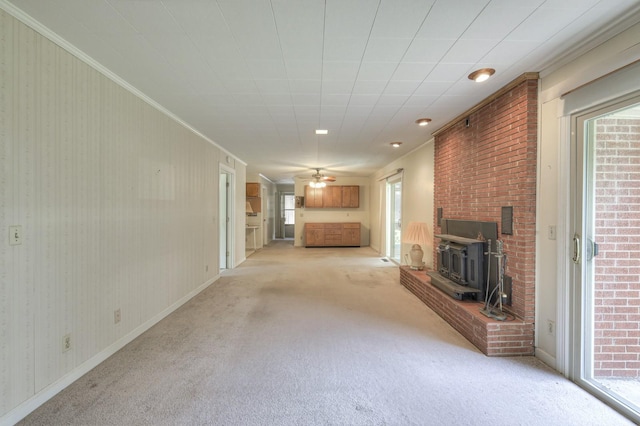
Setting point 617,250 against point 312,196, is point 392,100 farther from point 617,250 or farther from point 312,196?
point 312,196

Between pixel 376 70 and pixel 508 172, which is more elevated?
pixel 376 70

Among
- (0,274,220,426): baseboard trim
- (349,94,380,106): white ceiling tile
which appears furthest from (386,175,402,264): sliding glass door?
(0,274,220,426): baseboard trim

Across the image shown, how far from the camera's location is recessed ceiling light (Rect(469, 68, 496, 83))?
2.43m

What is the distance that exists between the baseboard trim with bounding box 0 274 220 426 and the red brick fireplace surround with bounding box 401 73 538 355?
330cm

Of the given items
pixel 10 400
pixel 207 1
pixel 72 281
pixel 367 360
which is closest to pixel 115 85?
pixel 207 1

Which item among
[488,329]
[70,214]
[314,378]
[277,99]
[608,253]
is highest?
[277,99]

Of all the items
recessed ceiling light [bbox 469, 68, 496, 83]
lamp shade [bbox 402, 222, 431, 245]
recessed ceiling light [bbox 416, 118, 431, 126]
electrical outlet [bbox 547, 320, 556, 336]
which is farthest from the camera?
lamp shade [bbox 402, 222, 431, 245]

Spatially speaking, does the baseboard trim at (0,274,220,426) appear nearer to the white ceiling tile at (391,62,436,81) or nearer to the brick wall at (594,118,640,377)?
the white ceiling tile at (391,62,436,81)

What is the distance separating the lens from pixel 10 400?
1.65 m

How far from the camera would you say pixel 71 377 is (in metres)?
2.05

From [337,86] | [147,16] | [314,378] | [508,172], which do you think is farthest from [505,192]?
[147,16]

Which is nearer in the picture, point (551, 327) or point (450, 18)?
point (450, 18)

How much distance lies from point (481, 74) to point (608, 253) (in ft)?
5.65

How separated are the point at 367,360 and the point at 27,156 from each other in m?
2.84
